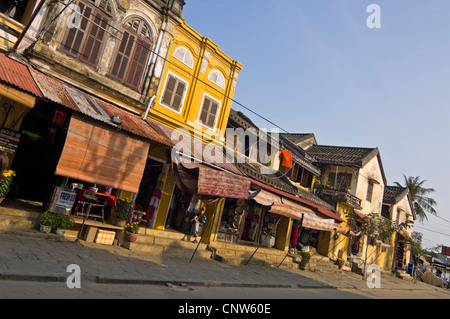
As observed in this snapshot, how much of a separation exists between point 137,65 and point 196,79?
10.8 ft

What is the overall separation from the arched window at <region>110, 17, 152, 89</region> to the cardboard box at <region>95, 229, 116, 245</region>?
5866 millimetres

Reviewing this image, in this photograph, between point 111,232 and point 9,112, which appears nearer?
point 9,112

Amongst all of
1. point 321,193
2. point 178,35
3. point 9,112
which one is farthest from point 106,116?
point 321,193

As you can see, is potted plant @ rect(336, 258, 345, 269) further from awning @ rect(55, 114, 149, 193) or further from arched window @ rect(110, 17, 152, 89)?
arched window @ rect(110, 17, 152, 89)

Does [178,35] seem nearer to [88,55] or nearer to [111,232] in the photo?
[88,55]

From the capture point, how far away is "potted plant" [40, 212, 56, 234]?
9047 millimetres

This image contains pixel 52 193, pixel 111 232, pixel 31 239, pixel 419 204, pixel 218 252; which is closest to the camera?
pixel 31 239

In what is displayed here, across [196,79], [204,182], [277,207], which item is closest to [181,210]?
[204,182]

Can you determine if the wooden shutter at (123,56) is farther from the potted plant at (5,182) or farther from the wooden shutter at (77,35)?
the potted plant at (5,182)

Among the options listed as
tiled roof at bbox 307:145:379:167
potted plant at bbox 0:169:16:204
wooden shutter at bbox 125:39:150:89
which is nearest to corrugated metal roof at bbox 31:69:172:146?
wooden shutter at bbox 125:39:150:89

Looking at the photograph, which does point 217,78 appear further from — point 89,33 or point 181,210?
point 181,210

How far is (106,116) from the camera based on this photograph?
9.90 metres

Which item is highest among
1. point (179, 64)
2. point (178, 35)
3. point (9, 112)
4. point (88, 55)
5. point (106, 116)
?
point (178, 35)

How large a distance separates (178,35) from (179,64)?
1.31m
